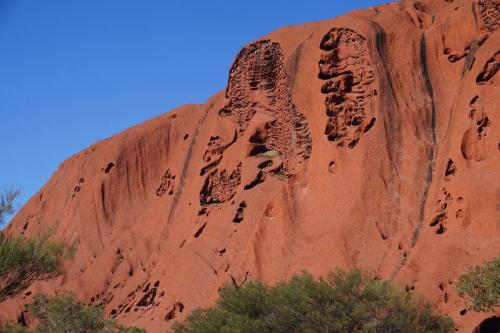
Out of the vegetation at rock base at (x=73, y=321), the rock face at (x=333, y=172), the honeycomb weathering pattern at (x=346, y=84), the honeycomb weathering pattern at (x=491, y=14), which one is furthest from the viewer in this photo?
the vegetation at rock base at (x=73, y=321)

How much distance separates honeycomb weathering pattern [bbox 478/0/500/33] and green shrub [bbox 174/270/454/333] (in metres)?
16.7

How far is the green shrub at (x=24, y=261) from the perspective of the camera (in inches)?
673

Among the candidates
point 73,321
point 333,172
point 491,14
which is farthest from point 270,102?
point 73,321

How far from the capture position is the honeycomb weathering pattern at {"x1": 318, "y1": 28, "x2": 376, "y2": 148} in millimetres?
41375

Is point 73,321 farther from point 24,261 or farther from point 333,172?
point 24,261

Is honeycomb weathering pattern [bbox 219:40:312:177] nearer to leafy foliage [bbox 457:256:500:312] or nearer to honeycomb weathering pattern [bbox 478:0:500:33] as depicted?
honeycomb weathering pattern [bbox 478:0:500:33]

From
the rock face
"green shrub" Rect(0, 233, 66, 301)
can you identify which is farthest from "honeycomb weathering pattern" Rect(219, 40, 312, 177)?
"green shrub" Rect(0, 233, 66, 301)

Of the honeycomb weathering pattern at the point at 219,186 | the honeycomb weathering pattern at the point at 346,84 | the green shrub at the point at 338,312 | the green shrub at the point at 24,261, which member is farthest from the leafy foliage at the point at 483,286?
the honeycomb weathering pattern at the point at 219,186

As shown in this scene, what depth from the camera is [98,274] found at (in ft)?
185

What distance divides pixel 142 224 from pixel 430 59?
27.0 m

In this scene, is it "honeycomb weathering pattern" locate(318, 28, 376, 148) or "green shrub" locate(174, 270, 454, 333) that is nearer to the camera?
"green shrub" locate(174, 270, 454, 333)

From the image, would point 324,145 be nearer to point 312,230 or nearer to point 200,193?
point 312,230

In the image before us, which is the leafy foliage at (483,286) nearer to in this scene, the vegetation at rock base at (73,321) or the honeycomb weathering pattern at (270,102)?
the honeycomb weathering pattern at (270,102)

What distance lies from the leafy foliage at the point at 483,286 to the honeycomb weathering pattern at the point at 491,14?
15699 millimetres
